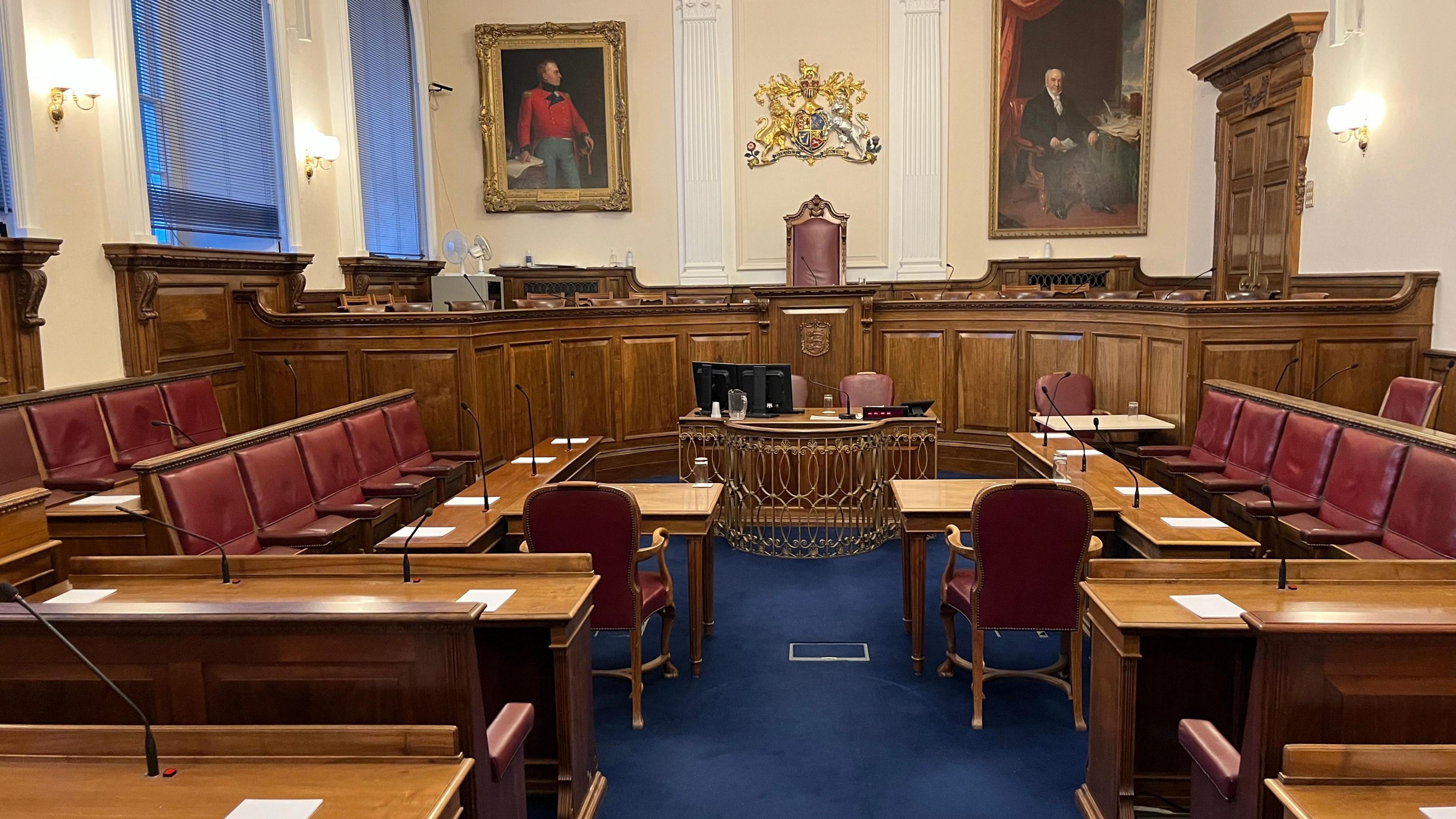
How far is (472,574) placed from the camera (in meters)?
3.12

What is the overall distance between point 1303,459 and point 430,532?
417cm

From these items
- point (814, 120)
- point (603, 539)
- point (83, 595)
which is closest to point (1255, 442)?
point (603, 539)

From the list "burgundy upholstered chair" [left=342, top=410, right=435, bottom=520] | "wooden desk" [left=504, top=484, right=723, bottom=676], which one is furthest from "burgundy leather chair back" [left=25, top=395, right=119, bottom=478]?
"wooden desk" [left=504, top=484, right=723, bottom=676]

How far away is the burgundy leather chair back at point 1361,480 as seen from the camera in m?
4.13

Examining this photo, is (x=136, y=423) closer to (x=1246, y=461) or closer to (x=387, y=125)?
(x=387, y=125)

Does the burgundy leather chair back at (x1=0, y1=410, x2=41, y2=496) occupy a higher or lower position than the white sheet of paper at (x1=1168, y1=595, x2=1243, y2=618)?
higher

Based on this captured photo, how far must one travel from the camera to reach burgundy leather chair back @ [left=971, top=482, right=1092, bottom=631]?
136 inches

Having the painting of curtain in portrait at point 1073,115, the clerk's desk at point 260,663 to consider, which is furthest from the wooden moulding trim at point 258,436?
the painting of curtain in portrait at point 1073,115

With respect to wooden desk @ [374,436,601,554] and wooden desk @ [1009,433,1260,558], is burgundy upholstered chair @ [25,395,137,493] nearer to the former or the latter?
wooden desk @ [374,436,601,554]

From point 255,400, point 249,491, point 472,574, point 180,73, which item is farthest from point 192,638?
point 180,73

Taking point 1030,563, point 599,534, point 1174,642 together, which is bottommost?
point 1174,642

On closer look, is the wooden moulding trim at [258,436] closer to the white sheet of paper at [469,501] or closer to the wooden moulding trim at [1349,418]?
the white sheet of paper at [469,501]

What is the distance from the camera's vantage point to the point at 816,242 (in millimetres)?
10133

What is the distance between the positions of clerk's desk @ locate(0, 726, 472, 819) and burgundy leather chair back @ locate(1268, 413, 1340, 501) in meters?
4.10
